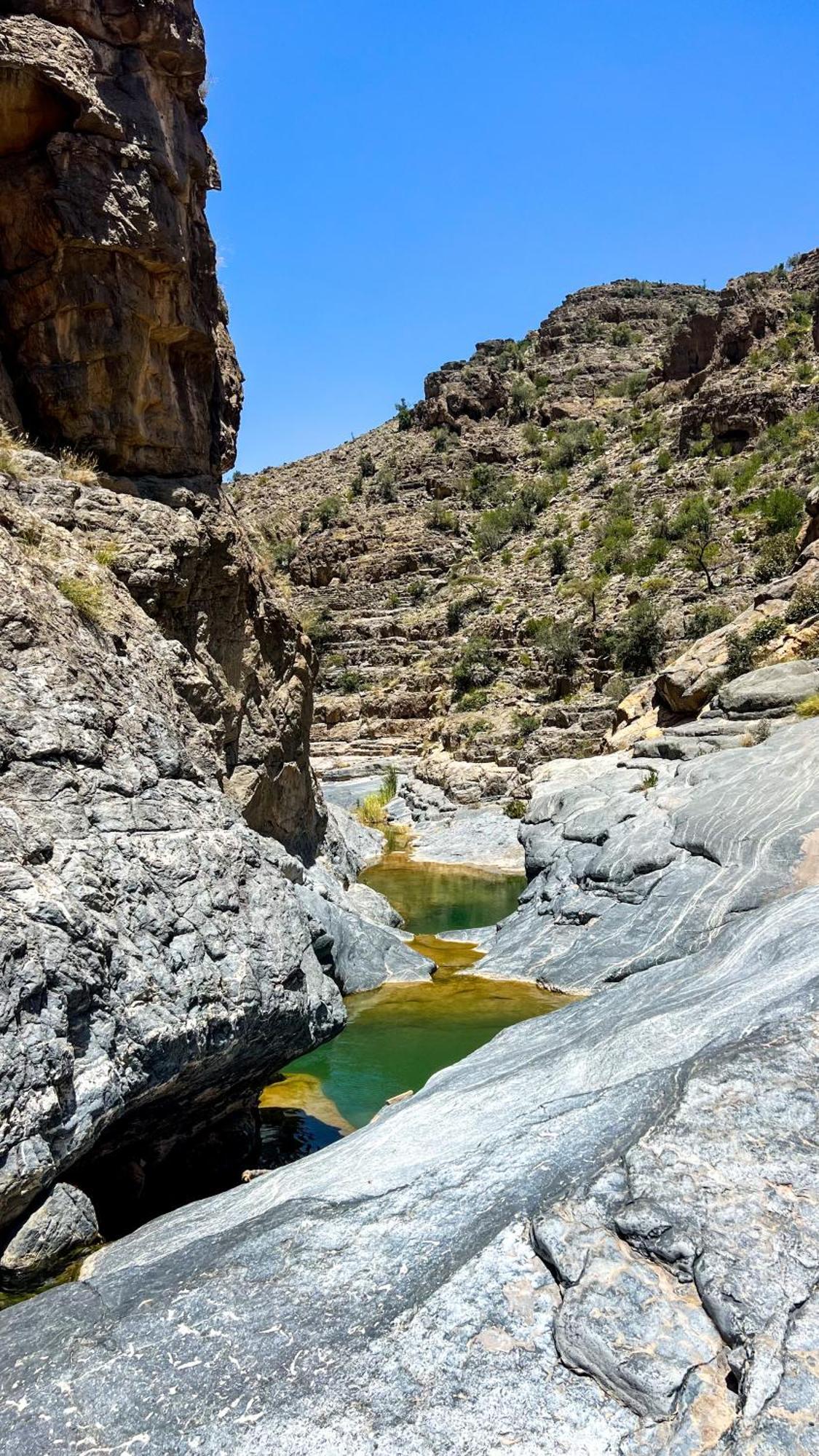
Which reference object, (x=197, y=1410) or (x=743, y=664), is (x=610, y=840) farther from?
(x=197, y=1410)

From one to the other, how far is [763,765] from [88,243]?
11.3 metres

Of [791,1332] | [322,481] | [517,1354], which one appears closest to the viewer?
[791,1332]

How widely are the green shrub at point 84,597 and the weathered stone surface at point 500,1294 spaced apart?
169 inches

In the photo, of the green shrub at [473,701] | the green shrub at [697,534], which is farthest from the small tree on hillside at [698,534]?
the green shrub at [473,701]

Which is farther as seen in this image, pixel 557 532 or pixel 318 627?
pixel 557 532

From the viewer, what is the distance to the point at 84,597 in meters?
7.26

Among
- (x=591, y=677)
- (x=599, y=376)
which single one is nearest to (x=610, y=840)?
(x=591, y=677)

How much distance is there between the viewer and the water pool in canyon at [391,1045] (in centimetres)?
899

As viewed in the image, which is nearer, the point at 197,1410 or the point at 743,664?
the point at 197,1410

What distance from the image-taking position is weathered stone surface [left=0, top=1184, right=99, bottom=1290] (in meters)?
4.68

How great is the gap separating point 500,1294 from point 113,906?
3162mm

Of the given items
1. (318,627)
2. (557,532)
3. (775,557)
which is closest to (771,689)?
(775,557)

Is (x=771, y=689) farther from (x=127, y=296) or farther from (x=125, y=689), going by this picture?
(x=125, y=689)

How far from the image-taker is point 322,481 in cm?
6450
